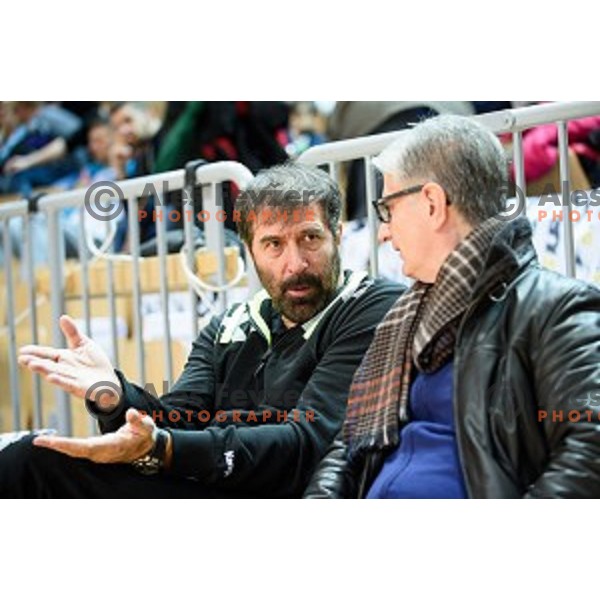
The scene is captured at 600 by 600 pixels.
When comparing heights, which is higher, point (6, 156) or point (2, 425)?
point (6, 156)

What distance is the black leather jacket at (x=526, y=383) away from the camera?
1534 millimetres

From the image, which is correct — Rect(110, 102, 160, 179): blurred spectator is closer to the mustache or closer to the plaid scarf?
the mustache

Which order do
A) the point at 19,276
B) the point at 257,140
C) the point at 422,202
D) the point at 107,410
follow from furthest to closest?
the point at 19,276 → the point at 257,140 → the point at 107,410 → the point at 422,202

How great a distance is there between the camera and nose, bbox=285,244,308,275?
198 cm

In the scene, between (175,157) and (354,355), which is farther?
(175,157)

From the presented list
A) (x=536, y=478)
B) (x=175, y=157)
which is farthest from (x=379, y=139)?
(x=536, y=478)

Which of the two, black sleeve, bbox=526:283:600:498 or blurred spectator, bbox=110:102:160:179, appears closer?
black sleeve, bbox=526:283:600:498

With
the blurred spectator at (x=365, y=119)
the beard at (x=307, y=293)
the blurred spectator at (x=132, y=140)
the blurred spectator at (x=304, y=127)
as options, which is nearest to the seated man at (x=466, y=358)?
the beard at (x=307, y=293)

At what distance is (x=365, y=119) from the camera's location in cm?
215

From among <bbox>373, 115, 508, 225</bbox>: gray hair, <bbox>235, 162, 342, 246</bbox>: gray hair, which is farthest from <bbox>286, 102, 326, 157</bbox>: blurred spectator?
<bbox>373, 115, 508, 225</bbox>: gray hair

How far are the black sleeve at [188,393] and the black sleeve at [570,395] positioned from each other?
679mm

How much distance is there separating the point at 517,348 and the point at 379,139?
626 mm

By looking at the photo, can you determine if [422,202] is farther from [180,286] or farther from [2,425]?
[2,425]

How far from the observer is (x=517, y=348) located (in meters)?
1.58
